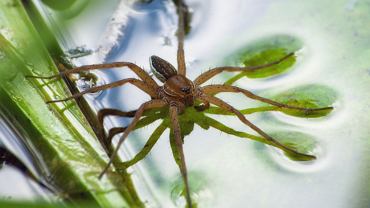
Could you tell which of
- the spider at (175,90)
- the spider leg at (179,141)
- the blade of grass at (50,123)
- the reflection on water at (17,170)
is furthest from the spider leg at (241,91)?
the reflection on water at (17,170)

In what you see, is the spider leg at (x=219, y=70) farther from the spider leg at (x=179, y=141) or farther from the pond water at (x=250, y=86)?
the spider leg at (x=179, y=141)

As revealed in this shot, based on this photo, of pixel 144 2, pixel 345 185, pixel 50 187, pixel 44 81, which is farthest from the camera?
pixel 144 2

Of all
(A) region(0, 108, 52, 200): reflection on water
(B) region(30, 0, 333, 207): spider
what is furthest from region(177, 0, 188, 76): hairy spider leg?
(A) region(0, 108, 52, 200): reflection on water

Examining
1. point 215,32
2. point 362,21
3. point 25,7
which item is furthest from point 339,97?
point 25,7

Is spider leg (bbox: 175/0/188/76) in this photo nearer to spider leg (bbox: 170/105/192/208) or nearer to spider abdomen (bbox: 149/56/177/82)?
spider abdomen (bbox: 149/56/177/82)

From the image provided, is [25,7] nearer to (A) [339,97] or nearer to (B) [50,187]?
(B) [50,187]

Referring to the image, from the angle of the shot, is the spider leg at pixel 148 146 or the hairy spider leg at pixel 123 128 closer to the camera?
the spider leg at pixel 148 146
